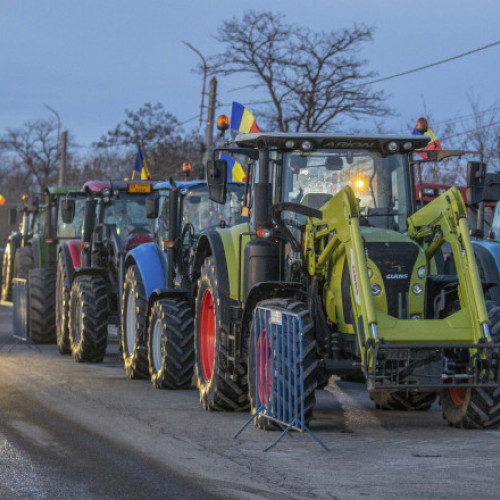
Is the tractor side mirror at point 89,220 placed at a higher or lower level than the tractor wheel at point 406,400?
higher

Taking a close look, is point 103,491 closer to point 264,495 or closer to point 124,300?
point 264,495

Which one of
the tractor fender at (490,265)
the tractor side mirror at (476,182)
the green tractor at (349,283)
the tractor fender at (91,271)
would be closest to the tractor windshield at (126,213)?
the tractor fender at (91,271)

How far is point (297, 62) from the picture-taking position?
40281 millimetres

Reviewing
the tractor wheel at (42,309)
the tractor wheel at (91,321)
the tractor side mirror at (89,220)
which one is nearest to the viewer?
the tractor wheel at (91,321)

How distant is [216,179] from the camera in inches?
463

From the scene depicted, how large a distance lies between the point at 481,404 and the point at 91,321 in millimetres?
8254

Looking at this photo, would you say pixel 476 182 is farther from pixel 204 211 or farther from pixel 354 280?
pixel 204 211

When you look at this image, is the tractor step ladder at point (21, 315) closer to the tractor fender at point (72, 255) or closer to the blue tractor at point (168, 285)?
the tractor fender at point (72, 255)

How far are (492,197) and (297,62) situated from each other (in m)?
27.8

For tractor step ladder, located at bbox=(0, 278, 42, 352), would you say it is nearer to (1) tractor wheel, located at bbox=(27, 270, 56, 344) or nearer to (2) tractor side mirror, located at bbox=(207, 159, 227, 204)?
(1) tractor wheel, located at bbox=(27, 270, 56, 344)

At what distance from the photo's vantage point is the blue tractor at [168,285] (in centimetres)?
1371

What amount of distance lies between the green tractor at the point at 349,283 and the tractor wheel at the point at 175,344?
2.42ft

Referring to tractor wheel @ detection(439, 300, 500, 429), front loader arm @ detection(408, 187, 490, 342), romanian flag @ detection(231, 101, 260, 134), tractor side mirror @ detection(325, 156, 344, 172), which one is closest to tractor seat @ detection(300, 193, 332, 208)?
tractor side mirror @ detection(325, 156, 344, 172)

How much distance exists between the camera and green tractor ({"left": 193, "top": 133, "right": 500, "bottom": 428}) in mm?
9953
